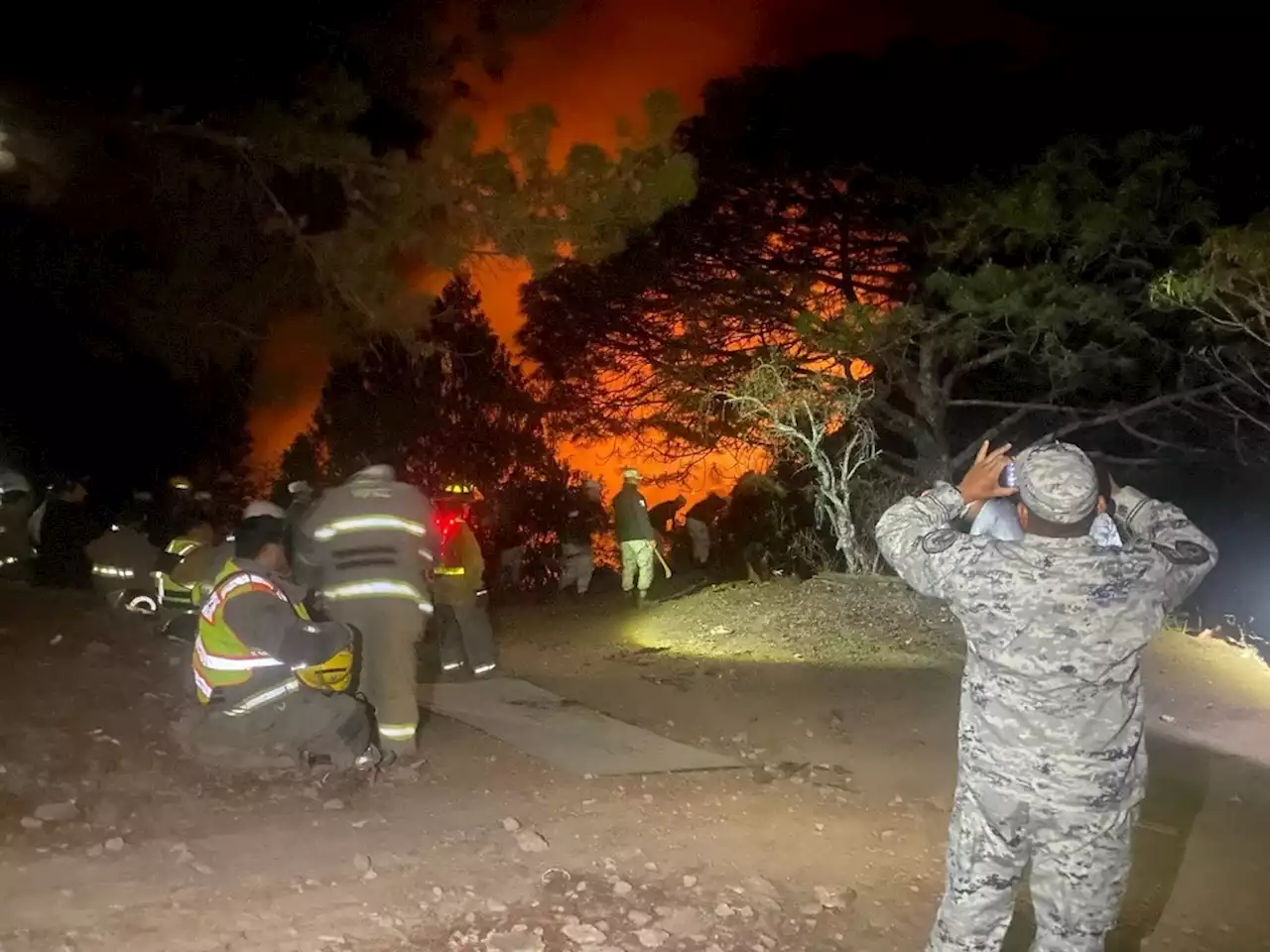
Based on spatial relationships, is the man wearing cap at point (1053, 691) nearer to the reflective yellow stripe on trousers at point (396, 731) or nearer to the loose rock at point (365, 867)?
the loose rock at point (365, 867)

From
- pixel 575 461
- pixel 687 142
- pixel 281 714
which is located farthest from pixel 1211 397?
pixel 281 714

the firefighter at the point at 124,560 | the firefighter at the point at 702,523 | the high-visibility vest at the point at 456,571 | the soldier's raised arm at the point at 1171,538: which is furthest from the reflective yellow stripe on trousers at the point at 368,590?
the firefighter at the point at 702,523

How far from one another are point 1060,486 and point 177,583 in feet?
26.6

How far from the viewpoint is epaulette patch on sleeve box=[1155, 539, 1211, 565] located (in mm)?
3684

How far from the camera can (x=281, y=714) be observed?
6270 mm

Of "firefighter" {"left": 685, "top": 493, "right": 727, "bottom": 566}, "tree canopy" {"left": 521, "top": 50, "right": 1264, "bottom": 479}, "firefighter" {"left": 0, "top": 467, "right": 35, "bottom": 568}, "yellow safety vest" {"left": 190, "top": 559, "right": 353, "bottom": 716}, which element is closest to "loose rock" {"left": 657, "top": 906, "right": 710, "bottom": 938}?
"yellow safety vest" {"left": 190, "top": 559, "right": 353, "bottom": 716}

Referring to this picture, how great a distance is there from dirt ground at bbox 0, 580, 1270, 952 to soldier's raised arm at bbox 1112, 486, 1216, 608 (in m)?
1.79

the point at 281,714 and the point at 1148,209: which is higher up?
the point at 1148,209

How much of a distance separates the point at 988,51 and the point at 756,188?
10.5 ft

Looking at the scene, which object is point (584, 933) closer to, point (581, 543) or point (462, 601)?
point (462, 601)

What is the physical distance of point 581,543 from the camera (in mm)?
18344

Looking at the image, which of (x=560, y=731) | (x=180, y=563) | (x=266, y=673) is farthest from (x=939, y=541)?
(x=180, y=563)

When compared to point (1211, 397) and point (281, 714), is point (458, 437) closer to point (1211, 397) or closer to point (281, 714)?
point (1211, 397)

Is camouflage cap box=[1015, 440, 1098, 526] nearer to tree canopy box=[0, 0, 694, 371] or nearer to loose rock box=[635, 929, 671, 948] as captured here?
loose rock box=[635, 929, 671, 948]
